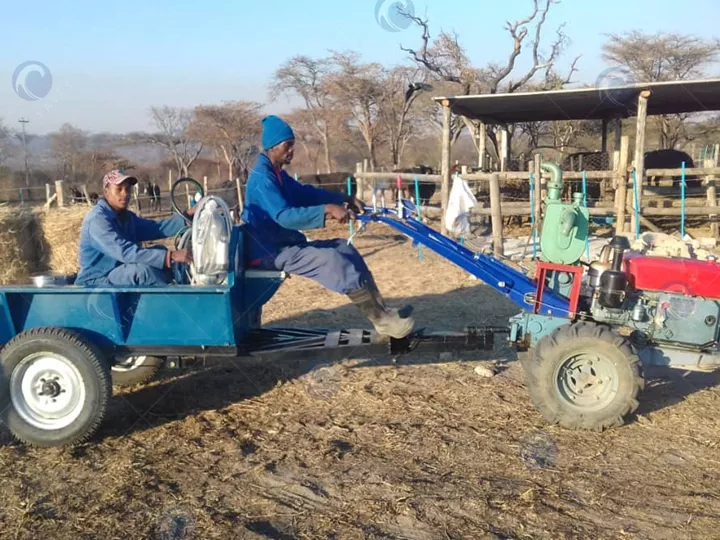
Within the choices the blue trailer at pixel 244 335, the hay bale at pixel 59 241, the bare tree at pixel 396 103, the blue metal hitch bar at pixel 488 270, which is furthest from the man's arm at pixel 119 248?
the bare tree at pixel 396 103

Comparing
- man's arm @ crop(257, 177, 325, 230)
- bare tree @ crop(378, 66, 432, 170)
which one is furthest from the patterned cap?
bare tree @ crop(378, 66, 432, 170)

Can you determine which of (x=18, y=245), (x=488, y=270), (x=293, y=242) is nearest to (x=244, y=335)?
(x=293, y=242)

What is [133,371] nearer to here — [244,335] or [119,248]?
[244,335]

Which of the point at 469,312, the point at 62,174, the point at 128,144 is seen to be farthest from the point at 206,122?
the point at 469,312

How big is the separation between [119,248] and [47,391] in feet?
3.29

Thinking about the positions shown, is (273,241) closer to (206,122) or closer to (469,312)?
(469,312)

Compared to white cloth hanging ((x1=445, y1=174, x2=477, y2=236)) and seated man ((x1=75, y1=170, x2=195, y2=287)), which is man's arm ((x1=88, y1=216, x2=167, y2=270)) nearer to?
seated man ((x1=75, y1=170, x2=195, y2=287))

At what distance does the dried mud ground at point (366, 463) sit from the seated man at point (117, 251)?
1014 mm

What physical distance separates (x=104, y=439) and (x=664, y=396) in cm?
399

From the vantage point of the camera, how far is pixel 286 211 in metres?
4.48

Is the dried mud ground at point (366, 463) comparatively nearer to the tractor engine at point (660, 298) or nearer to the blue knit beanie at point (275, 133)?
the tractor engine at point (660, 298)

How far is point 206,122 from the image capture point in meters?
41.9

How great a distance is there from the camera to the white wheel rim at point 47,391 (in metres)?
4.29

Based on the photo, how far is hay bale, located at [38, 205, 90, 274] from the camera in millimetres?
12594
